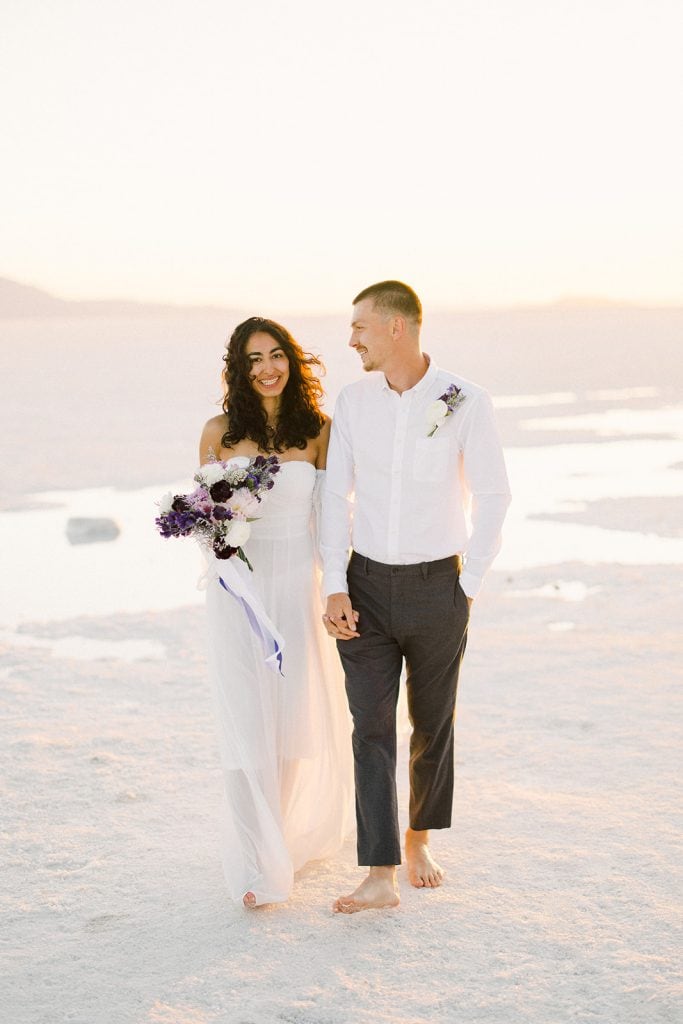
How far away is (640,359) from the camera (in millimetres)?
52812

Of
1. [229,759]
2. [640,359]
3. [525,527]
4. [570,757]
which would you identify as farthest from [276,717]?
[640,359]

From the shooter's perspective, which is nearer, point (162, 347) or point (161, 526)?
point (161, 526)

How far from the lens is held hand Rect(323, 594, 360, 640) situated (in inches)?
178

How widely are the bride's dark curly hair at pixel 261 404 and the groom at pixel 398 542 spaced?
11.6 inches

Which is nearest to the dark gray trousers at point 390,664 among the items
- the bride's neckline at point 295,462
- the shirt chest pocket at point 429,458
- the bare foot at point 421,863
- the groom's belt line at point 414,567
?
the groom's belt line at point 414,567

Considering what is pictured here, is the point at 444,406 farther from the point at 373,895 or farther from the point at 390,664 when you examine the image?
the point at 373,895

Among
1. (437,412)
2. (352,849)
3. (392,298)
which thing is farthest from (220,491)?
(352,849)

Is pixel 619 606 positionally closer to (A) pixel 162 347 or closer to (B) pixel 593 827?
(B) pixel 593 827

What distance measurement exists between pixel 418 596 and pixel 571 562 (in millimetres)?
6792

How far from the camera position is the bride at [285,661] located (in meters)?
4.60

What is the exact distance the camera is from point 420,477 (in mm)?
4504

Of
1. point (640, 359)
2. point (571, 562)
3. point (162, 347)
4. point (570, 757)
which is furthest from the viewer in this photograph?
point (162, 347)

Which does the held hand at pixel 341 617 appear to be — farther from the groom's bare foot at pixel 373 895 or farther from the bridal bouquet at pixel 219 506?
the groom's bare foot at pixel 373 895

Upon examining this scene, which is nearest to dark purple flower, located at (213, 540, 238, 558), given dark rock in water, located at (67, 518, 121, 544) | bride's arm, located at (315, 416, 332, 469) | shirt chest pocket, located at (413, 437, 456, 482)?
bride's arm, located at (315, 416, 332, 469)
